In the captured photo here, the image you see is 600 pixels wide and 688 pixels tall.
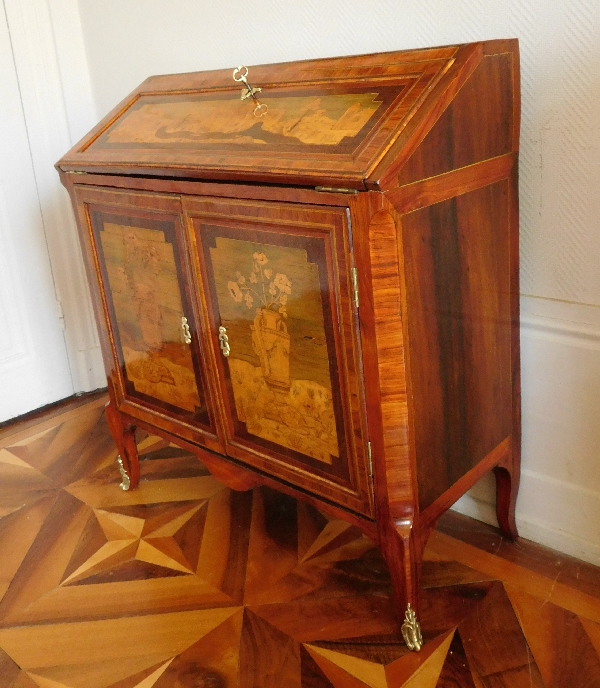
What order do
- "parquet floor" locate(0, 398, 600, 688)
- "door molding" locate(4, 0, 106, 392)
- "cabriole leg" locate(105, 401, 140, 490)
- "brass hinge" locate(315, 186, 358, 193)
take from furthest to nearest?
1. "door molding" locate(4, 0, 106, 392)
2. "cabriole leg" locate(105, 401, 140, 490)
3. "parquet floor" locate(0, 398, 600, 688)
4. "brass hinge" locate(315, 186, 358, 193)

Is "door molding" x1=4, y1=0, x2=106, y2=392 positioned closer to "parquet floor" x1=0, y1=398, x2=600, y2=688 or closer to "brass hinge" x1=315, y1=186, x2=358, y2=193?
"parquet floor" x1=0, y1=398, x2=600, y2=688

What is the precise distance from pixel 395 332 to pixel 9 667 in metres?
0.93

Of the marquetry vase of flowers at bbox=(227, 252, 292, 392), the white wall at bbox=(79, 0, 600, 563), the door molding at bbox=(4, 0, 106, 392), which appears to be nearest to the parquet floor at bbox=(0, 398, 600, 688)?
the white wall at bbox=(79, 0, 600, 563)

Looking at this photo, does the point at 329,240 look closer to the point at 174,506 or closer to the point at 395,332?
Answer: the point at 395,332

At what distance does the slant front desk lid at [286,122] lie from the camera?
1035 mm

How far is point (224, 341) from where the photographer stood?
1.33 m

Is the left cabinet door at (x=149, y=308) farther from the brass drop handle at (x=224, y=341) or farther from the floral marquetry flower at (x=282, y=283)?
the floral marquetry flower at (x=282, y=283)

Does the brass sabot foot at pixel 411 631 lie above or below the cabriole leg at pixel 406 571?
below

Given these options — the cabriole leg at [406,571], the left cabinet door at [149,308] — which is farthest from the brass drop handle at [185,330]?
the cabriole leg at [406,571]

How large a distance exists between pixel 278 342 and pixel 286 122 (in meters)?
0.37

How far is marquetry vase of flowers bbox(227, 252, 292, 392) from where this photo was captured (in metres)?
1.19

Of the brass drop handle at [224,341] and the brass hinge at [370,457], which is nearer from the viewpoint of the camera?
the brass hinge at [370,457]

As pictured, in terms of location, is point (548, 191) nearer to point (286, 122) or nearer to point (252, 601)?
point (286, 122)

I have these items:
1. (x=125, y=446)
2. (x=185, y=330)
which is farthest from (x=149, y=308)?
(x=125, y=446)
